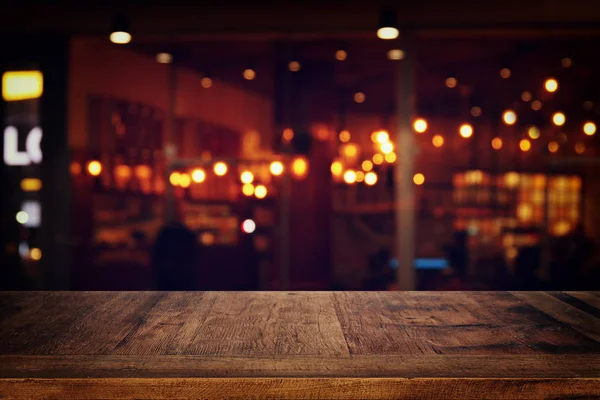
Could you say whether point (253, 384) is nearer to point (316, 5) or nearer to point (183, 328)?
point (183, 328)

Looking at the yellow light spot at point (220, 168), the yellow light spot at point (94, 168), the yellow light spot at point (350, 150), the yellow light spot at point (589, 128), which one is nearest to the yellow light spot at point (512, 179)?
the yellow light spot at point (589, 128)

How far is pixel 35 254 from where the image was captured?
250 inches

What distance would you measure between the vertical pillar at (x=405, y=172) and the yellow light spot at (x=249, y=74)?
2269 mm

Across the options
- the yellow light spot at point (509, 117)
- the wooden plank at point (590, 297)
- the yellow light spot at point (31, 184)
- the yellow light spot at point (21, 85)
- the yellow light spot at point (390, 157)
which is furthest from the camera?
the yellow light spot at point (509, 117)

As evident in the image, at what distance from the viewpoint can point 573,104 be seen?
7.99m

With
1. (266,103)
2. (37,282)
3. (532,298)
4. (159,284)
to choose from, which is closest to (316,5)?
(266,103)

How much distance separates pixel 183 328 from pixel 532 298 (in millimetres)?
931

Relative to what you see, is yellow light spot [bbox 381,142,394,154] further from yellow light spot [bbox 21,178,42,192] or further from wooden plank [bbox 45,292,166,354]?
wooden plank [bbox 45,292,166,354]

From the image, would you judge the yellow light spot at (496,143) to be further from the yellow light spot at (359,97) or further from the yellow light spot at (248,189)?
the yellow light spot at (248,189)

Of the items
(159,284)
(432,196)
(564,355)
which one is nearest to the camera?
(564,355)

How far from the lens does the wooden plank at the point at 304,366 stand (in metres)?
0.99

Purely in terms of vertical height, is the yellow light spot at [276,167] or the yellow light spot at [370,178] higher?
the yellow light spot at [276,167]

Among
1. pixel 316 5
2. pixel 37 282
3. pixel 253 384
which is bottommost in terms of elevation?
pixel 37 282

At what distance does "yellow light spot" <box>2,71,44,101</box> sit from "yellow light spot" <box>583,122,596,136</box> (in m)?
6.57
